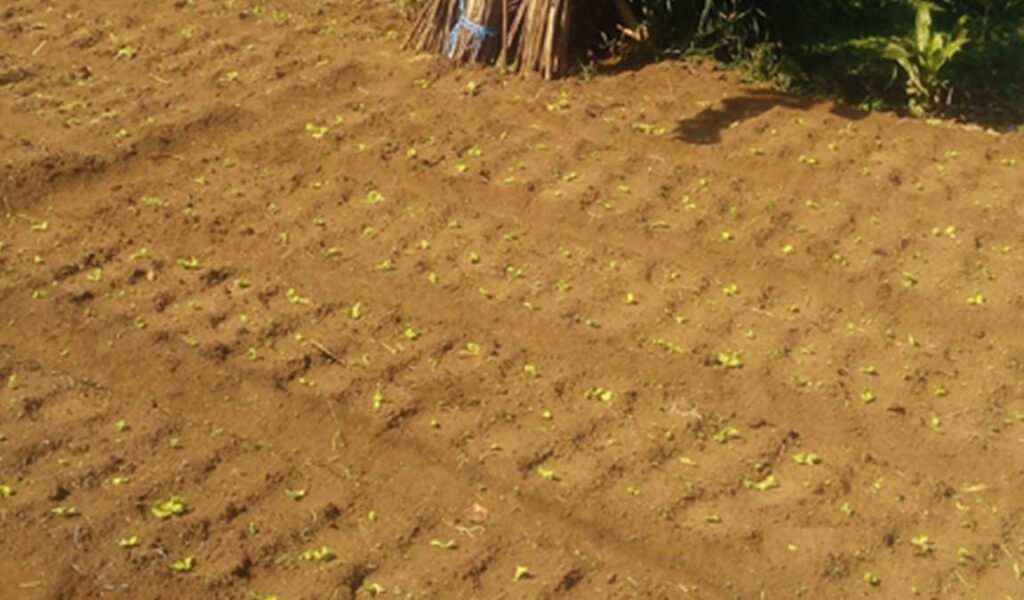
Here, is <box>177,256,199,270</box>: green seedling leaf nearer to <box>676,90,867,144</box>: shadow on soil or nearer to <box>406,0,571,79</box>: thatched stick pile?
<box>406,0,571,79</box>: thatched stick pile

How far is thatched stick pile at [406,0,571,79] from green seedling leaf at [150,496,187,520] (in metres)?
3.48

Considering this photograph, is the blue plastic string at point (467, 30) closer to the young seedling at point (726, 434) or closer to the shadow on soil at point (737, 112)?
the shadow on soil at point (737, 112)

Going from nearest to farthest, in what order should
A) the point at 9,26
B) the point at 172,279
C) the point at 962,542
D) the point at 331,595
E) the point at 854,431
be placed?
the point at 331,595 → the point at 962,542 → the point at 854,431 → the point at 172,279 → the point at 9,26

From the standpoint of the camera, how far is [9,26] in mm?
8094

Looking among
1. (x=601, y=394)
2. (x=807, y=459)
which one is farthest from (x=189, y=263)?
(x=807, y=459)

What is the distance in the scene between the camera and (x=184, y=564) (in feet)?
15.3

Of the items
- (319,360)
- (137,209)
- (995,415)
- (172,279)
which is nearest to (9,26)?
(137,209)

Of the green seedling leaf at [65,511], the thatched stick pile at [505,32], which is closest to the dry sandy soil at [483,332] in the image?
the green seedling leaf at [65,511]

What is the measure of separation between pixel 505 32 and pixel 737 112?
1.20 metres

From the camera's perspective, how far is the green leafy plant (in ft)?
24.2

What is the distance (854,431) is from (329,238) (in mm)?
2218

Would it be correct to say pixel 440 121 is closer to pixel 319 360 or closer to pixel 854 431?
pixel 319 360

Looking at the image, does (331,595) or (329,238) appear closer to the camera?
(331,595)

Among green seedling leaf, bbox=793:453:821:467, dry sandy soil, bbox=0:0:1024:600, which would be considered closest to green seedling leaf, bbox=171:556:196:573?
dry sandy soil, bbox=0:0:1024:600
